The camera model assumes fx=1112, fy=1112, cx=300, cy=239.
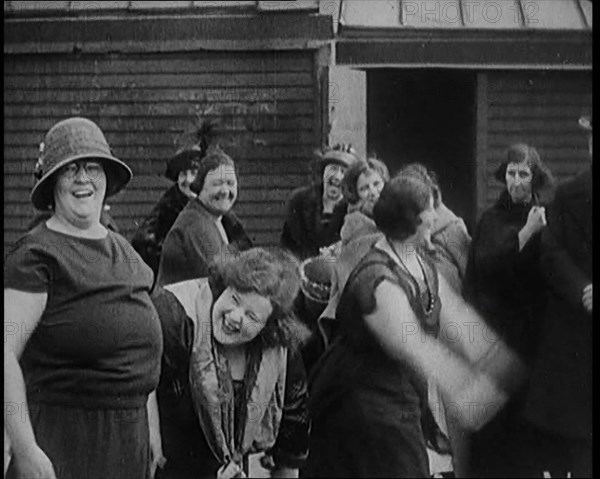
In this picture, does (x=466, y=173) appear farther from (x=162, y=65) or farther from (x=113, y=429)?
(x=113, y=429)

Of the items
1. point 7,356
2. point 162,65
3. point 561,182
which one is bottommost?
point 7,356

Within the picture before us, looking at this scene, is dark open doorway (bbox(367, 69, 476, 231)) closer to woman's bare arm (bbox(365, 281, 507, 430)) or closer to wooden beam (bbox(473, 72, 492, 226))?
wooden beam (bbox(473, 72, 492, 226))

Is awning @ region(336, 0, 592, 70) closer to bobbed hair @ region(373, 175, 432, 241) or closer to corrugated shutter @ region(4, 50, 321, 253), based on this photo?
corrugated shutter @ region(4, 50, 321, 253)

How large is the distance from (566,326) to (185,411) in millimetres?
1040

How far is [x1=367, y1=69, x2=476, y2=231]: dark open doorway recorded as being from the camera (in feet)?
9.53

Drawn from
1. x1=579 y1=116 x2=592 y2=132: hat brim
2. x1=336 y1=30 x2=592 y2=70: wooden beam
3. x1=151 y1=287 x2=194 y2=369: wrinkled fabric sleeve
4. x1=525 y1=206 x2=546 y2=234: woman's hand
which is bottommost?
x1=151 y1=287 x2=194 y2=369: wrinkled fabric sleeve

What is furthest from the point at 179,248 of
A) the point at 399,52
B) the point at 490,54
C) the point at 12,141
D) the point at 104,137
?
the point at 490,54

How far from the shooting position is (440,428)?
296 cm

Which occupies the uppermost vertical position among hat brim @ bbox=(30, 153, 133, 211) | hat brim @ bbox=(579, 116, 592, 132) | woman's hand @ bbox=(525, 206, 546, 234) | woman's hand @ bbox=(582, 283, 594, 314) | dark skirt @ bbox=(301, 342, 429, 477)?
hat brim @ bbox=(579, 116, 592, 132)

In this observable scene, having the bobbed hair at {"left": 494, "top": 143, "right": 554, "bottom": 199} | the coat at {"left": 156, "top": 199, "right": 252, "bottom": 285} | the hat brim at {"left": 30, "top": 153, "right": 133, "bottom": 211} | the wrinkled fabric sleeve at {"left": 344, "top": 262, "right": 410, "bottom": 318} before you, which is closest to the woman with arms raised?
the wrinkled fabric sleeve at {"left": 344, "top": 262, "right": 410, "bottom": 318}

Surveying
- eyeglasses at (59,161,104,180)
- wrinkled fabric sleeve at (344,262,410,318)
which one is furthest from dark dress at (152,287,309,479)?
eyeglasses at (59,161,104,180)

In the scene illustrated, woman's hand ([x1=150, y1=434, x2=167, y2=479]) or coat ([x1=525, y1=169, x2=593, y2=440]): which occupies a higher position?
coat ([x1=525, y1=169, x2=593, y2=440])

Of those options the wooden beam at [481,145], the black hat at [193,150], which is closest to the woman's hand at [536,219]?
the wooden beam at [481,145]

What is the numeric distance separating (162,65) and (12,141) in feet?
1.47
